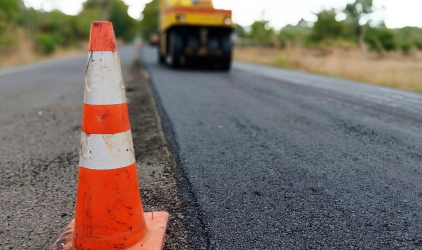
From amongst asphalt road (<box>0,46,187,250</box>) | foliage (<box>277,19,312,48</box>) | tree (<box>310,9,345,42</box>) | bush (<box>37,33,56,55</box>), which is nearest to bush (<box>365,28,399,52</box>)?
tree (<box>310,9,345,42</box>)

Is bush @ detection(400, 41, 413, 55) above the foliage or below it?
below

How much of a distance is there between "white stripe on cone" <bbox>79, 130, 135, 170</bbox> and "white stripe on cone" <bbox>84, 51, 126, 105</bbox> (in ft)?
0.51

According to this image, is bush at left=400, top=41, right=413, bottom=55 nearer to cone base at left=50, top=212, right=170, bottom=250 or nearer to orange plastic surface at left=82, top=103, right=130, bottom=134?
cone base at left=50, top=212, right=170, bottom=250

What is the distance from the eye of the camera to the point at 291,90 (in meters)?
6.93

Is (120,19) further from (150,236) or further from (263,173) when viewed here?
(150,236)

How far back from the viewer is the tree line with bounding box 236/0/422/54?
100ft

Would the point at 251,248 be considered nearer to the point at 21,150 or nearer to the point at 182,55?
the point at 21,150

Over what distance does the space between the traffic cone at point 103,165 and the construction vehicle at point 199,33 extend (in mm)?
9853

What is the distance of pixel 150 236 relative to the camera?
1.74 metres

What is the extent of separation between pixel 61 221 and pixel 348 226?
1.44m

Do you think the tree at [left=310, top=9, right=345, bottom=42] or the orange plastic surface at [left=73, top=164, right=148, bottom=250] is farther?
the tree at [left=310, top=9, right=345, bottom=42]

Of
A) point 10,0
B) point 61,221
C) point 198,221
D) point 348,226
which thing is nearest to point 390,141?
point 348,226

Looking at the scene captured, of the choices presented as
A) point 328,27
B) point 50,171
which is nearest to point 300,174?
point 50,171

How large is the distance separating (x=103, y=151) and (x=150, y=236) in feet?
1.48
